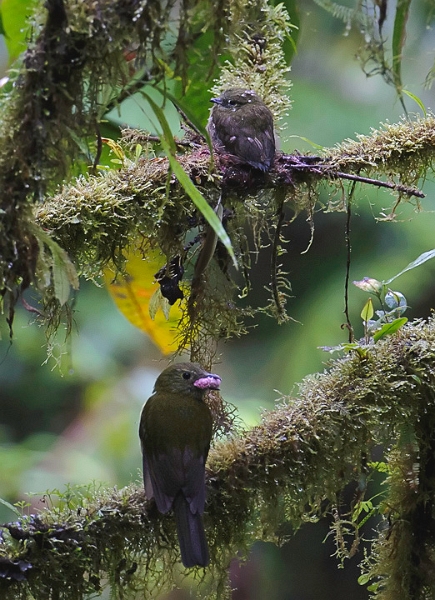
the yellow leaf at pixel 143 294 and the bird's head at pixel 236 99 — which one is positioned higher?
the bird's head at pixel 236 99

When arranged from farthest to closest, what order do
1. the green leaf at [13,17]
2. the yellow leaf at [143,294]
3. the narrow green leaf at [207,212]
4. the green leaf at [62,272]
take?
the yellow leaf at [143,294]
the green leaf at [13,17]
the green leaf at [62,272]
the narrow green leaf at [207,212]

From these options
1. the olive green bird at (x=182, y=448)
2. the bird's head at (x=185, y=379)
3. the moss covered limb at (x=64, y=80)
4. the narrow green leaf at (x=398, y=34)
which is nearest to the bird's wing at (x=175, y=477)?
the olive green bird at (x=182, y=448)

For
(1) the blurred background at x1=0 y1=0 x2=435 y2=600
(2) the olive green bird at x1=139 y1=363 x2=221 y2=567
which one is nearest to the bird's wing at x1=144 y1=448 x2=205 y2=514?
(2) the olive green bird at x1=139 y1=363 x2=221 y2=567

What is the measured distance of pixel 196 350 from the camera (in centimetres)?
210

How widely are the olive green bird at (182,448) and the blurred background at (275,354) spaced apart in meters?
1.69

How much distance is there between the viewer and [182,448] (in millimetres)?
1823

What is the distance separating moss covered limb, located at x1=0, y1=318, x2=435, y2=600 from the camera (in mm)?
1646

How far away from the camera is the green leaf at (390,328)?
186 cm

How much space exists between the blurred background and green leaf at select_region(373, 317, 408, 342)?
5.81 feet

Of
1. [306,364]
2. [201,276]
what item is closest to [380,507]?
[201,276]

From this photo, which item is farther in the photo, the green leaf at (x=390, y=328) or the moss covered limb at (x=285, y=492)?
the green leaf at (x=390, y=328)

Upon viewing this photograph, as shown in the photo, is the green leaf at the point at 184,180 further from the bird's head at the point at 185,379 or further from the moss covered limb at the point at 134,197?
the bird's head at the point at 185,379

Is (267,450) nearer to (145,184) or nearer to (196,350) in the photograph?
(196,350)

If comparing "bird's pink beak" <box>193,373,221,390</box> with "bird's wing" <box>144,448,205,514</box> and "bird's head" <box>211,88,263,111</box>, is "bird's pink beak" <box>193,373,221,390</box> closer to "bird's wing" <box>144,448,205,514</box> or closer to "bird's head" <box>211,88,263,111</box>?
"bird's wing" <box>144,448,205,514</box>
